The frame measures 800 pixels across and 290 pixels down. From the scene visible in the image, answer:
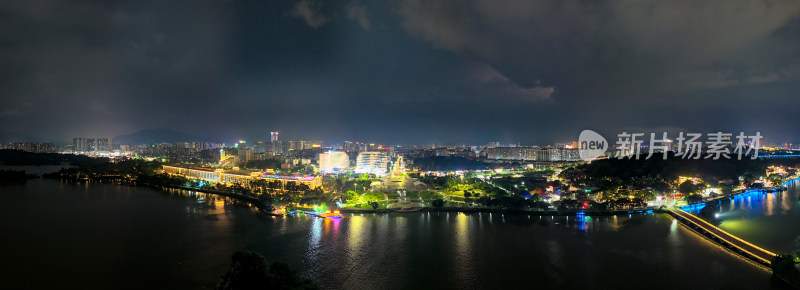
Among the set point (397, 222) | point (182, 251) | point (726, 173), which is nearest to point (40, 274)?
point (182, 251)

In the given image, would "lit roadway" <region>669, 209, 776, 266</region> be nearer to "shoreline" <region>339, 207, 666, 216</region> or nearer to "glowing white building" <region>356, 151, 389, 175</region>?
"shoreline" <region>339, 207, 666, 216</region>

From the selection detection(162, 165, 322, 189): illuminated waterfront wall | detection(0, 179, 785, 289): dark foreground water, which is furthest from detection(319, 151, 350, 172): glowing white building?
detection(0, 179, 785, 289): dark foreground water

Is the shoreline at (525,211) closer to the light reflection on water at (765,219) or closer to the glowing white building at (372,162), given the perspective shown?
the light reflection on water at (765,219)

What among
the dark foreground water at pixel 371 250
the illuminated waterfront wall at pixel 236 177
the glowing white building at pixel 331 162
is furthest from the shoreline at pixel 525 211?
the glowing white building at pixel 331 162

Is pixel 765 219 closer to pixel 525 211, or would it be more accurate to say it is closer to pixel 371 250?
pixel 525 211

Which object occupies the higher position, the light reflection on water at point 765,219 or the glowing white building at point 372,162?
the glowing white building at point 372,162

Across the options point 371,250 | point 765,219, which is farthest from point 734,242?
point 371,250
